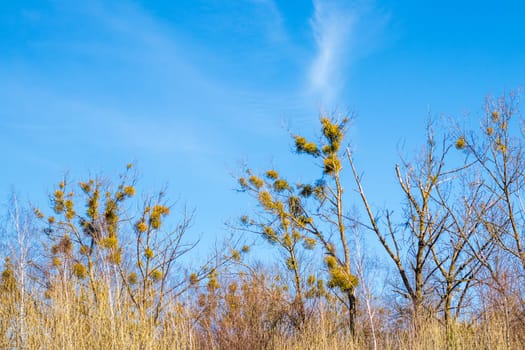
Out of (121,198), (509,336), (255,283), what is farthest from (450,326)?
(121,198)

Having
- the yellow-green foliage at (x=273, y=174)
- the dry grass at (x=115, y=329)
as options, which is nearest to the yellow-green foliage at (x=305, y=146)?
the yellow-green foliage at (x=273, y=174)

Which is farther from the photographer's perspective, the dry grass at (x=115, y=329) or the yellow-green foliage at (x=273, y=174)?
the yellow-green foliage at (x=273, y=174)

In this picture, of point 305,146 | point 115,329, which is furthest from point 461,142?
point 115,329

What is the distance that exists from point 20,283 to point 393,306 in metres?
7.28

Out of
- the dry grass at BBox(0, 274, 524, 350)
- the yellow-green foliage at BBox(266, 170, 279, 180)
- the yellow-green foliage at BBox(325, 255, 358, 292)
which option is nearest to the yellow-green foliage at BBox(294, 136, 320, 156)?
the yellow-green foliage at BBox(266, 170, 279, 180)

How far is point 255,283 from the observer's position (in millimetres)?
11328

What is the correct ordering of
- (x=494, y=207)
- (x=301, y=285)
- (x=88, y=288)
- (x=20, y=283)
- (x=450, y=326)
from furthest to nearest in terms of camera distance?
1. (x=301, y=285)
2. (x=494, y=207)
3. (x=450, y=326)
4. (x=20, y=283)
5. (x=88, y=288)

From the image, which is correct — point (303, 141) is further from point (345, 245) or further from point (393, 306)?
point (393, 306)

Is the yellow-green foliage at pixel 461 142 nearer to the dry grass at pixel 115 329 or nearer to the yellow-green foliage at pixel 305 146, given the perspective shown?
the yellow-green foliage at pixel 305 146

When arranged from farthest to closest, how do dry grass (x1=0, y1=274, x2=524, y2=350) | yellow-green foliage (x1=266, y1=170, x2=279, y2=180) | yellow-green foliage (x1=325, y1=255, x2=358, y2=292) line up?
yellow-green foliage (x1=266, y1=170, x2=279, y2=180) < yellow-green foliage (x1=325, y1=255, x2=358, y2=292) < dry grass (x1=0, y1=274, x2=524, y2=350)

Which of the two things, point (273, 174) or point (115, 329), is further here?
point (273, 174)

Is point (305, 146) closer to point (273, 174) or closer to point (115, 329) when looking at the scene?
point (273, 174)

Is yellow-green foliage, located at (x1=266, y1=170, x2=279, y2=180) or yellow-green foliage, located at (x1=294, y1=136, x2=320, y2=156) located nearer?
yellow-green foliage, located at (x1=294, y1=136, x2=320, y2=156)

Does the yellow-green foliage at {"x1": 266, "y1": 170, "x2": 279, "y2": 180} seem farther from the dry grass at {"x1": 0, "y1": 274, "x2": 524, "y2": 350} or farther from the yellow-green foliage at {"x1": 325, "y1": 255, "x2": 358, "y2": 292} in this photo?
the dry grass at {"x1": 0, "y1": 274, "x2": 524, "y2": 350}
